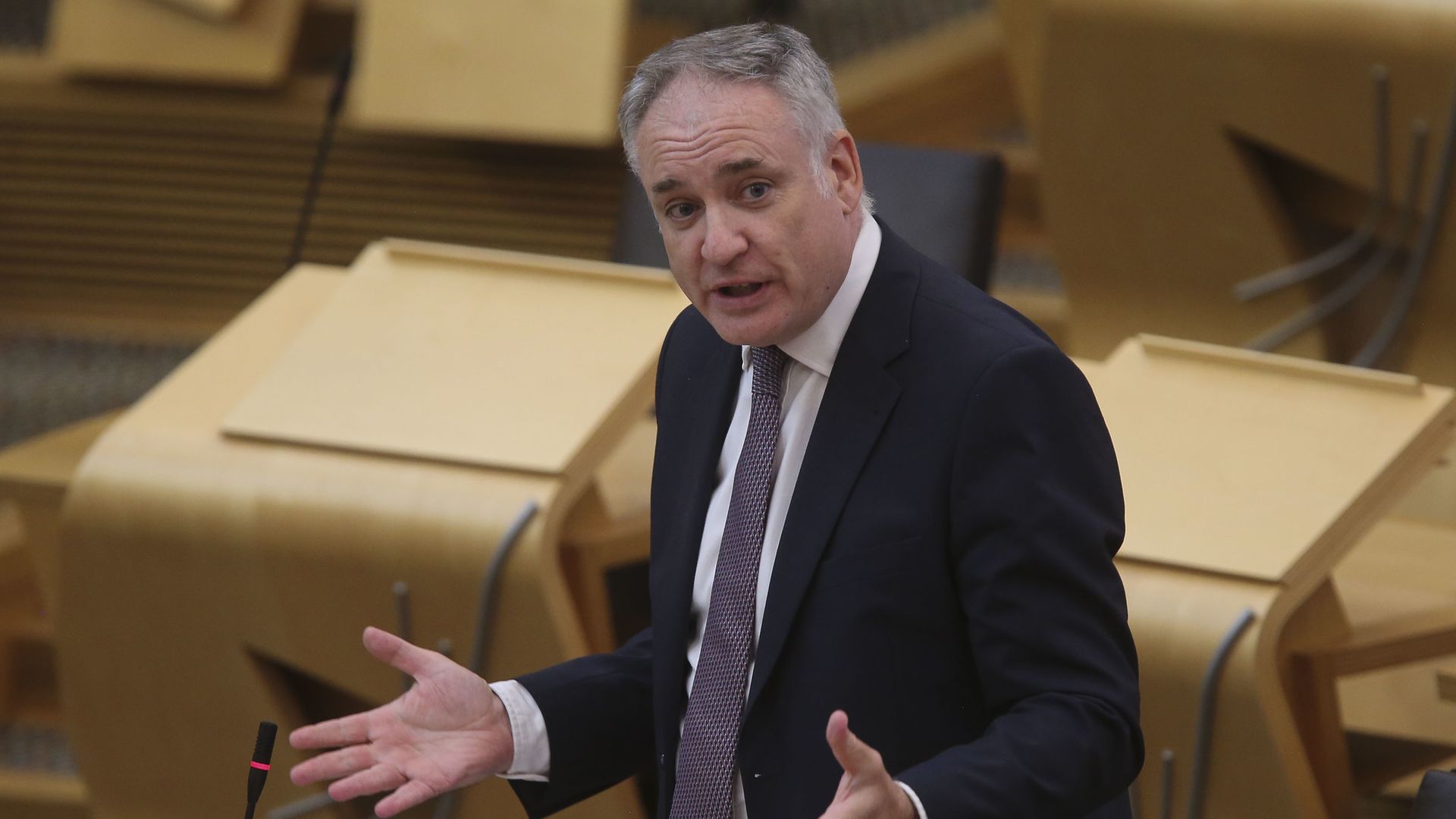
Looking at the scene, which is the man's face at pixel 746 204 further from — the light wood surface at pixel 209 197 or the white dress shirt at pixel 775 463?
the light wood surface at pixel 209 197

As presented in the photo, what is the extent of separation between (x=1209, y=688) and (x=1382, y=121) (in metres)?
1.45

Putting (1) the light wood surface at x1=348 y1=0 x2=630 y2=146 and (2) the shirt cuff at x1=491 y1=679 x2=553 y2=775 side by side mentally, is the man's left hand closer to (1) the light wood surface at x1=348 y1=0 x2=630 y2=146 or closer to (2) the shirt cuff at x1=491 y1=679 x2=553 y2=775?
(2) the shirt cuff at x1=491 y1=679 x2=553 y2=775

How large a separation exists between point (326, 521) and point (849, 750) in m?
1.22

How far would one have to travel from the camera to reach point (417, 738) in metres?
1.27

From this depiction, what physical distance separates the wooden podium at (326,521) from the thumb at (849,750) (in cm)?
105

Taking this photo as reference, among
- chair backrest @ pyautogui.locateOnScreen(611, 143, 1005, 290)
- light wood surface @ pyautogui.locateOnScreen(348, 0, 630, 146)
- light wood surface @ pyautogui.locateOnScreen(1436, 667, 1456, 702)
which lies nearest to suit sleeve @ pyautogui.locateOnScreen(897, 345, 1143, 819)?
light wood surface @ pyautogui.locateOnScreen(1436, 667, 1456, 702)

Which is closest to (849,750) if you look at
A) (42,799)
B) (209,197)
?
(42,799)

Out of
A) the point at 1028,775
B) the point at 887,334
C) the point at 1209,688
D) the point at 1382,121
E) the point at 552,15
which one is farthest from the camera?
the point at 552,15

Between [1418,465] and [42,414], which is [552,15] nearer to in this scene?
[42,414]

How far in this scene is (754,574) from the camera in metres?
1.25

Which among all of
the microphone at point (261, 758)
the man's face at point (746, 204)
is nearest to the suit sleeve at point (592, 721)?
the microphone at point (261, 758)

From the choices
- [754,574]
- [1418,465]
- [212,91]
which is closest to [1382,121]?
[1418,465]

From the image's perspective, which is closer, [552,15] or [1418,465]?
[1418,465]

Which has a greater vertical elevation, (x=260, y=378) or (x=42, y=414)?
(x=260, y=378)
